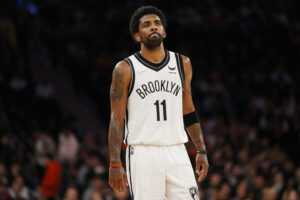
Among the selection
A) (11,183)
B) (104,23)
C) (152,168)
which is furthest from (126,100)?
(104,23)

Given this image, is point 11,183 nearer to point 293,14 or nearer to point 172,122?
point 172,122

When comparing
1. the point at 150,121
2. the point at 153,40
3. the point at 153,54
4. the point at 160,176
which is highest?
the point at 153,40

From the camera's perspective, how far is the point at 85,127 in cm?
1711

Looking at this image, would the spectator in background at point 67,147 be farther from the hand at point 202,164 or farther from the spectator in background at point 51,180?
the hand at point 202,164

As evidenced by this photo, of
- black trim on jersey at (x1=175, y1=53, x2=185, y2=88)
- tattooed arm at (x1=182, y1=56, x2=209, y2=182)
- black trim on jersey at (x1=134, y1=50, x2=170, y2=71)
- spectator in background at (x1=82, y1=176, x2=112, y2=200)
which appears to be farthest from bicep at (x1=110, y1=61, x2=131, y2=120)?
spectator in background at (x1=82, y1=176, x2=112, y2=200)

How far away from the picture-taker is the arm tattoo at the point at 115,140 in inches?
191

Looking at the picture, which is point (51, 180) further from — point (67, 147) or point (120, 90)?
point (120, 90)

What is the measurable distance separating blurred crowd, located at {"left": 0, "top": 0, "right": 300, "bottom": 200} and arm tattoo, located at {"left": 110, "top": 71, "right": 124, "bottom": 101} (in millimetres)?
7301

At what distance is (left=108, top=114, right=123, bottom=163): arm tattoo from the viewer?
4.86m

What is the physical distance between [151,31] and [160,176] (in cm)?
132

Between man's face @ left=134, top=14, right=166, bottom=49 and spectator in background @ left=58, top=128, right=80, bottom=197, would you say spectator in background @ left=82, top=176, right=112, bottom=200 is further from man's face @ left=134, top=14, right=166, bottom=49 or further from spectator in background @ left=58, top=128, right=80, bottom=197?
man's face @ left=134, top=14, right=166, bottom=49

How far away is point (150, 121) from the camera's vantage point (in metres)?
4.94

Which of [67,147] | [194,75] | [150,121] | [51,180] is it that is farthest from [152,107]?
[194,75]

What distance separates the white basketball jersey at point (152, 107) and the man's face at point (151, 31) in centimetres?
18
